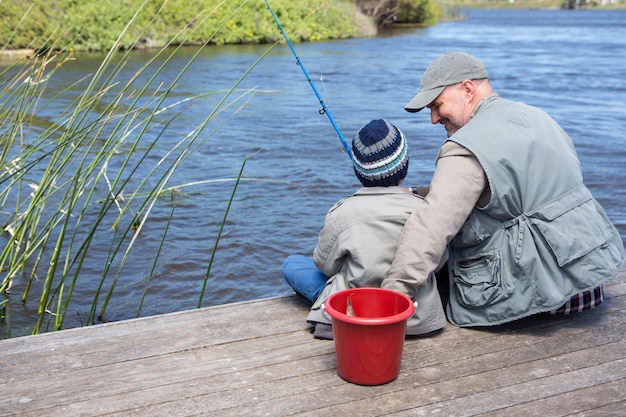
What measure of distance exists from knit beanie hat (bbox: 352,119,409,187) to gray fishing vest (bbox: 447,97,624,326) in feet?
0.67

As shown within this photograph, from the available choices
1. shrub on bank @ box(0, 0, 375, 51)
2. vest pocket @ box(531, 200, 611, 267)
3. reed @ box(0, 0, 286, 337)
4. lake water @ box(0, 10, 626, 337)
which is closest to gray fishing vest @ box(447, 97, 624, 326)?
vest pocket @ box(531, 200, 611, 267)

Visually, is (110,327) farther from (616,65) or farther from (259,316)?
(616,65)

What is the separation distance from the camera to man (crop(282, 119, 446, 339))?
278 cm

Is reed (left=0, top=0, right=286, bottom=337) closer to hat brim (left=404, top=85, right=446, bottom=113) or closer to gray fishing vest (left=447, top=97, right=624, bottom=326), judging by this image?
hat brim (left=404, top=85, right=446, bottom=113)

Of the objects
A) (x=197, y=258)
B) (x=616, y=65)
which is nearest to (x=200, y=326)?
(x=197, y=258)

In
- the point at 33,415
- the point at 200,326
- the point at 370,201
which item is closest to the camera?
the point at 33,415

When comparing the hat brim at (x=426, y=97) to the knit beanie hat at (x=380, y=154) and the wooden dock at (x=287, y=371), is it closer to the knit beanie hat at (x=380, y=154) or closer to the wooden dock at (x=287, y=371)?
the knit beanie hat at (x=380, y=154)

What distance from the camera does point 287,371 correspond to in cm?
271

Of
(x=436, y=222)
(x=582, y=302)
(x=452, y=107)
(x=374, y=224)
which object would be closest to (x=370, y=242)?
(x=374, y=224)

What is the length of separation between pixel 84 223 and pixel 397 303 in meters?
4.36

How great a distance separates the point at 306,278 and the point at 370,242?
0.50 meters

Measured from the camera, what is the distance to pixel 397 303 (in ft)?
8.73

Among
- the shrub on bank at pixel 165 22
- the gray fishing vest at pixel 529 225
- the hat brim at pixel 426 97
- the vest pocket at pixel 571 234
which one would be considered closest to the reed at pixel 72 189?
the hat brim at pixel 426 97

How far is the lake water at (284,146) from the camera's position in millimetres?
5418
